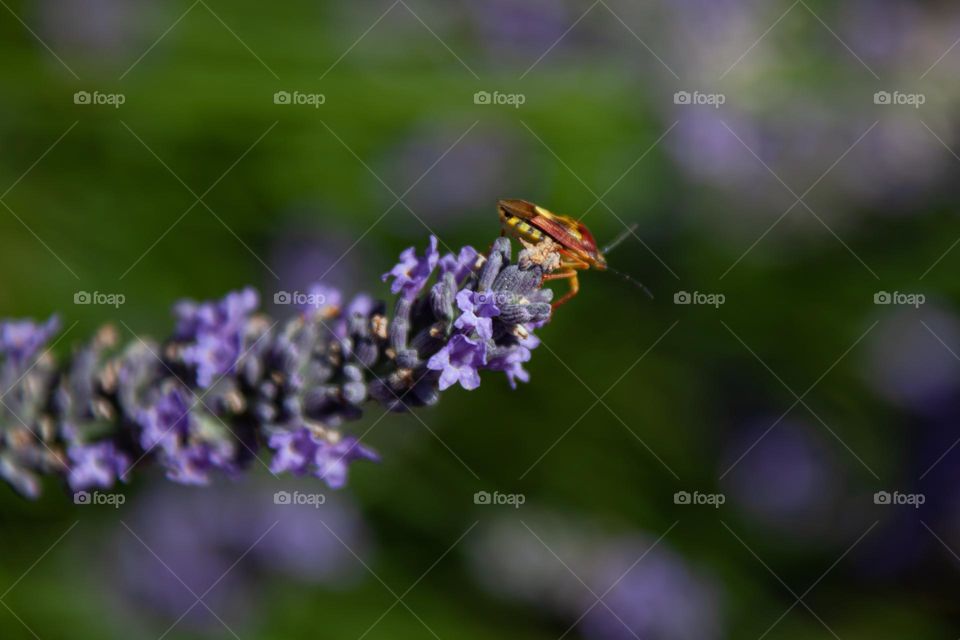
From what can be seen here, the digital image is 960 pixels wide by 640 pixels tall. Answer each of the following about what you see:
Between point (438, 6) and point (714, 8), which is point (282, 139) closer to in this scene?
point (438, 6)

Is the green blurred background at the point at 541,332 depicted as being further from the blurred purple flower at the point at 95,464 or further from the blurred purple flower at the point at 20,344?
the blurred purple flower at the point at 95,464

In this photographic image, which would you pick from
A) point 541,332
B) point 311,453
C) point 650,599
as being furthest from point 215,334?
point 650,599

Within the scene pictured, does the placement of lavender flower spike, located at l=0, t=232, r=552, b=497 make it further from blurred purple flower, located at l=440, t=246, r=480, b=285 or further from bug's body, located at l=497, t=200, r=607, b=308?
bug's body, located at l=497, t=200, r=607, b=308

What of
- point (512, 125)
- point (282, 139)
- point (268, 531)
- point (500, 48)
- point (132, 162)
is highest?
point (500, 48)

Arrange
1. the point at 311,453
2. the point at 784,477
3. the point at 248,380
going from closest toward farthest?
the point at 311,453 < the point at 248,380 < the point at 784,477

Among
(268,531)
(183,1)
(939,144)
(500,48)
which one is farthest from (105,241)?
(939,144)

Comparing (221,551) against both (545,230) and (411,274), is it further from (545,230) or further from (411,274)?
(545,230)

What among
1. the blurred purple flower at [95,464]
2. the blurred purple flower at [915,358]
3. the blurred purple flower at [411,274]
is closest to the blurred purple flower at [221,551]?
the blurred purple flower at [95,464]
